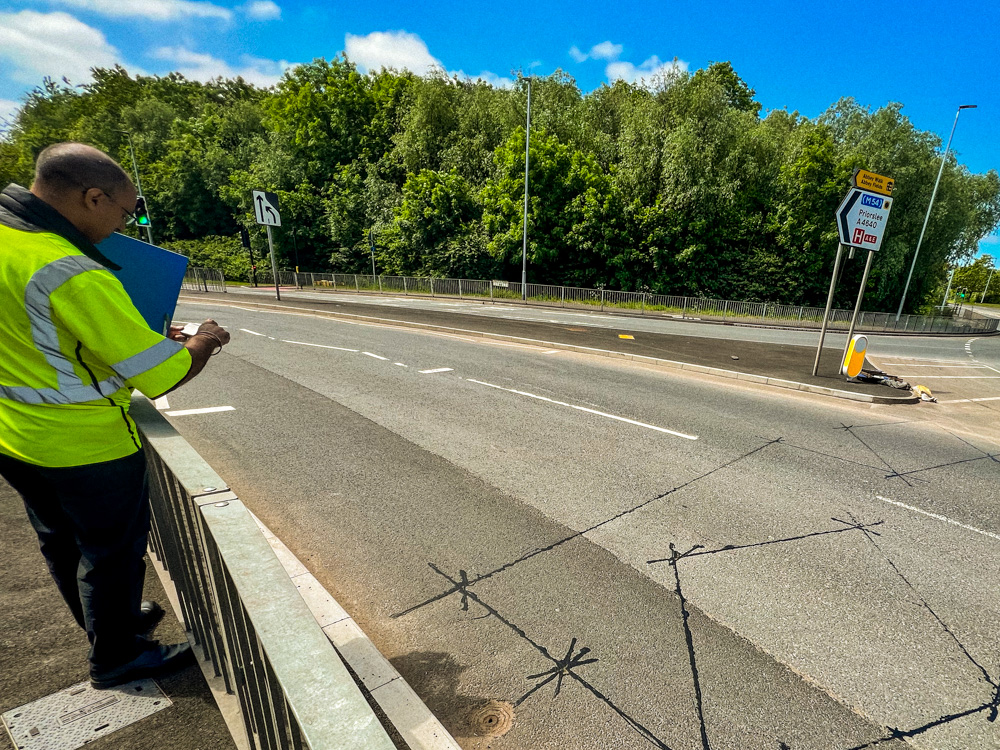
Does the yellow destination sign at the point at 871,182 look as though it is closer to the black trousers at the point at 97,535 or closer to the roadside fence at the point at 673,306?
the black trousers at the point at 97,535

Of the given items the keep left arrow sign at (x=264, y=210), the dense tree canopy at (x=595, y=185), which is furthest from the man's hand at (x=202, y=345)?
the dense tree canopy at (x=595, y=185)

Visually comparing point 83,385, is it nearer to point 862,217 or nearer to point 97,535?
point 97,535

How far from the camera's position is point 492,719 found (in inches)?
94.5

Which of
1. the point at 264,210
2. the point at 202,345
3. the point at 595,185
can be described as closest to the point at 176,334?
the point at 202,345

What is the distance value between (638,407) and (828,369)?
669cm

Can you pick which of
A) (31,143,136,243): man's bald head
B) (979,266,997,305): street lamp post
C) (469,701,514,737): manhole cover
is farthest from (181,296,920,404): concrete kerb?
(979,266,997,305): street lamp post

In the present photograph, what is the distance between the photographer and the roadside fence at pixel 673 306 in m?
24.9

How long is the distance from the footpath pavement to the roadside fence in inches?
1006

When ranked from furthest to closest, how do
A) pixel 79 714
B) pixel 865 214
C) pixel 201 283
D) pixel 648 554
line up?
1. pixel 201 283
2. pixel 865 214
3. pixel 648 554
4. pixel 79 714

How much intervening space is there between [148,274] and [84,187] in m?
0.45

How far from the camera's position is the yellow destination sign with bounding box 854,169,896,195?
29.6 ft

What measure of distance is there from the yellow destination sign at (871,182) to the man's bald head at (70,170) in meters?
11.6

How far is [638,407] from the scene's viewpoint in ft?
25.9

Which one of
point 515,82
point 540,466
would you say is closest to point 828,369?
point 540,466
